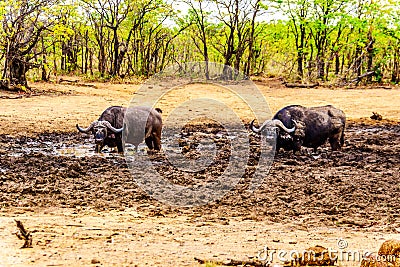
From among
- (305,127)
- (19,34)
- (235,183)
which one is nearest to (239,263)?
(235,183)

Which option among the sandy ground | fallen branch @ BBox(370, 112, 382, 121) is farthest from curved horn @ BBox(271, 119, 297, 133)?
fallen branch @ BBox(370, 112, 382, 121)

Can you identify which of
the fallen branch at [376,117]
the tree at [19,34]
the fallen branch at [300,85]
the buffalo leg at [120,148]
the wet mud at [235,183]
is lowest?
the wet mud at [235,183]

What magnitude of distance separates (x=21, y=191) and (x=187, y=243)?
3693 millimetres

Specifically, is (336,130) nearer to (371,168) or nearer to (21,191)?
(371,168)

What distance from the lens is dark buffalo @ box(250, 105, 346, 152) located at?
11.8 metres

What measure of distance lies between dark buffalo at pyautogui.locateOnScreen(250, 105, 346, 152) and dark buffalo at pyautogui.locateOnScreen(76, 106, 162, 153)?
2242 millimetres

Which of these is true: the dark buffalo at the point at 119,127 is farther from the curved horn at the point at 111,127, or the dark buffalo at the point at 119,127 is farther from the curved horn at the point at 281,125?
the curved horn at the point at 281,125

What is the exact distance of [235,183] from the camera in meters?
9.42

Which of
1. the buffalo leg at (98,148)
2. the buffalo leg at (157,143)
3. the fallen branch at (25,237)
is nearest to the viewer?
the fallen branch at (25,237)

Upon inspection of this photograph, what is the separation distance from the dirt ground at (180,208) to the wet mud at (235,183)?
0.02 meters

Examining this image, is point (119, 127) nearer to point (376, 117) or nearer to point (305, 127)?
point (305, 127)
